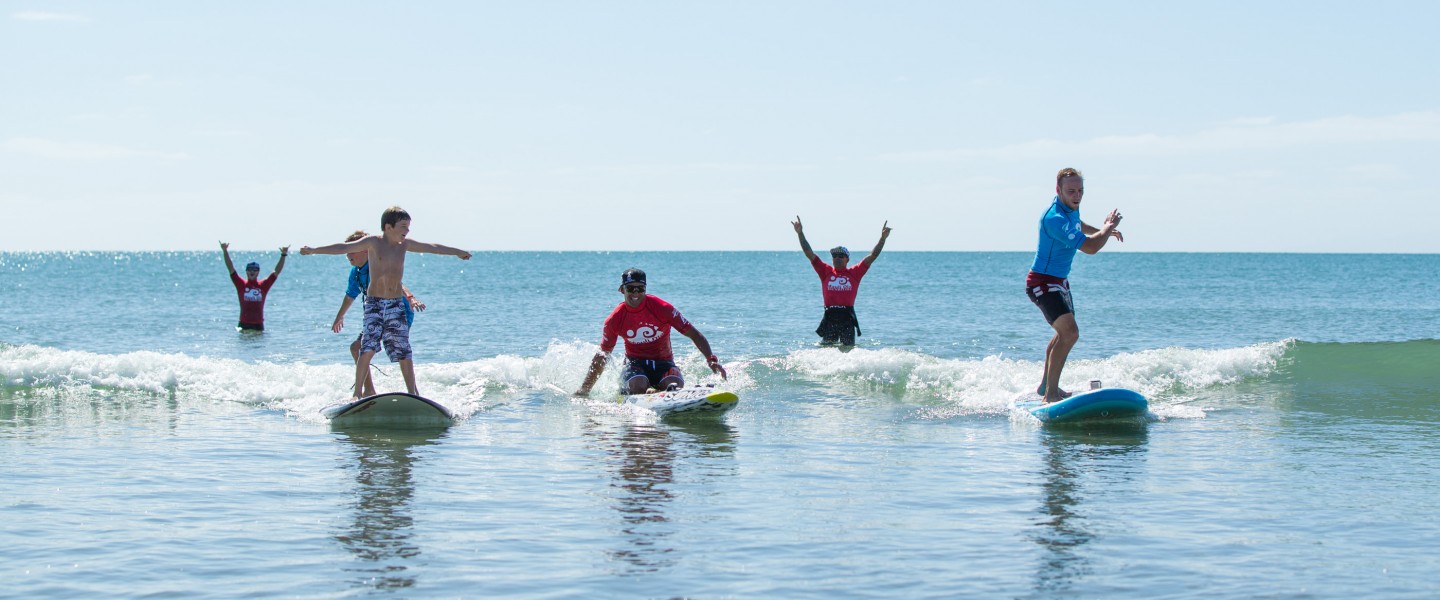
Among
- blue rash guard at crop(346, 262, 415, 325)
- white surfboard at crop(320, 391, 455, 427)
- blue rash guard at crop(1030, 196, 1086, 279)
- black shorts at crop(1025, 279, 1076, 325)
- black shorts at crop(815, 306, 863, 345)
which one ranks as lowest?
white surfboard at crop(320, 391, 455, 427)

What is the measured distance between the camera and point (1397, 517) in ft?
21.7

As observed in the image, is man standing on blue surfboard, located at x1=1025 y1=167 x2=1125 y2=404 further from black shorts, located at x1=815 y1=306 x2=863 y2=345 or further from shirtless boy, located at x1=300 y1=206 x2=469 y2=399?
black shorts, located at x1=815 y1=306 x2=863 y2=345

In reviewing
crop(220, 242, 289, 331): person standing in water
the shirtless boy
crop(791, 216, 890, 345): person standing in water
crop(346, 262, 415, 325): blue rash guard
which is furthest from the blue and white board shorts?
crop(220, 242, 289, 331): person standing in water

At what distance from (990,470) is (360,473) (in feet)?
13.2

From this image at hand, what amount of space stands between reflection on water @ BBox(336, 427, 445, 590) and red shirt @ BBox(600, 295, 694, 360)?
2.01 meters

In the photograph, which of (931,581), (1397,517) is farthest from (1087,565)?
(1397,517)

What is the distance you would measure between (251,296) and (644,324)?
14723 mm

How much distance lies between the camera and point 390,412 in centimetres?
1057

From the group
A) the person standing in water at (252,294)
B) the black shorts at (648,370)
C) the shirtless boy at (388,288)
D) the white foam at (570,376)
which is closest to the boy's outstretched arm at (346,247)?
the shirtless boy at (388,288)

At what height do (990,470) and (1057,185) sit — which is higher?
(1057,185)

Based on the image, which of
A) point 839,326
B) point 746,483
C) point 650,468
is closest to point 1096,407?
point 746,483

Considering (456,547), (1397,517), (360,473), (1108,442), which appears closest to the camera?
(456,547)

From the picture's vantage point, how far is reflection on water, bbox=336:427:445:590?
18.2 feet

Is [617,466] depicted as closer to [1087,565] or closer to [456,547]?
[456,547]
